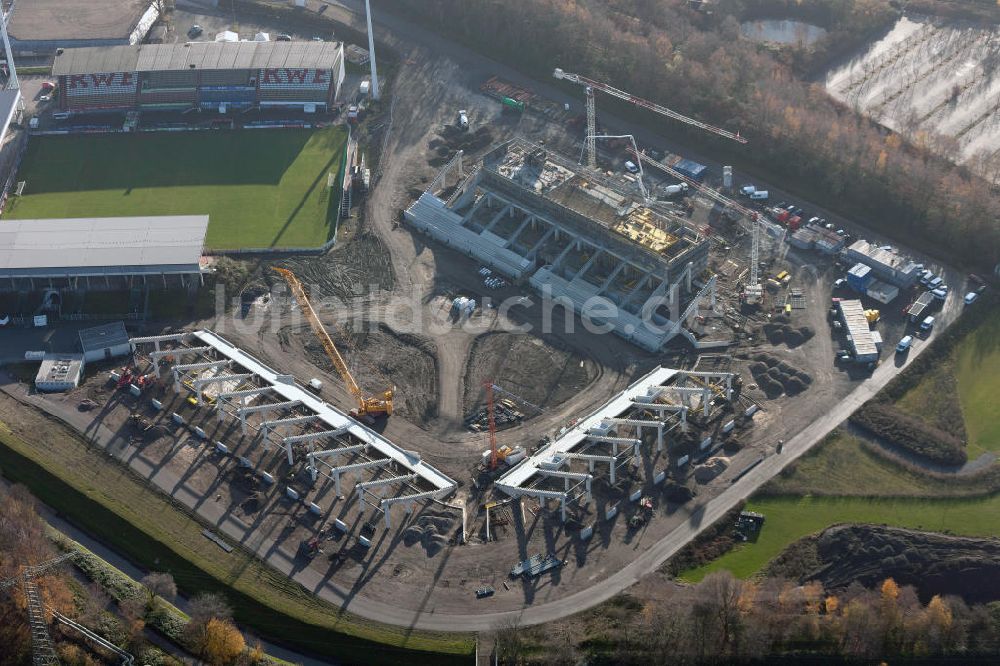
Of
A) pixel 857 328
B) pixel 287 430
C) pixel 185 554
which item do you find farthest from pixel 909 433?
pixel 185 554

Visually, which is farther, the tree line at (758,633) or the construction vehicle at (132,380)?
the construction vehicle at (132,380)

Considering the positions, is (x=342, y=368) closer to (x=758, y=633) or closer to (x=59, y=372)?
(x=59, y=372)

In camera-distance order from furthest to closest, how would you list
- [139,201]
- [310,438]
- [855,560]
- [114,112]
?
[114,112] → [139,201] → [310,438] → [855,560]

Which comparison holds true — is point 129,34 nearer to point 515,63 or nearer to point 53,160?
point 53,160

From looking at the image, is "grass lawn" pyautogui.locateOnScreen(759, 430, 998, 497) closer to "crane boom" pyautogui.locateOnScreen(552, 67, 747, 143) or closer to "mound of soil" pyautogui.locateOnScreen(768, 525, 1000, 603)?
"mound of soil" pyautogui.locateOnScreen(768, 525, 1000, 603)

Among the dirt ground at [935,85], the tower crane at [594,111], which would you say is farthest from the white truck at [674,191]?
the dirt ground at [935,85]

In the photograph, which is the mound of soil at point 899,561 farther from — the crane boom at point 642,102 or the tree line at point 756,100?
the crane boom at point 642,102

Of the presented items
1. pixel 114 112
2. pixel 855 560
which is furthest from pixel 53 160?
pixel 855 560
